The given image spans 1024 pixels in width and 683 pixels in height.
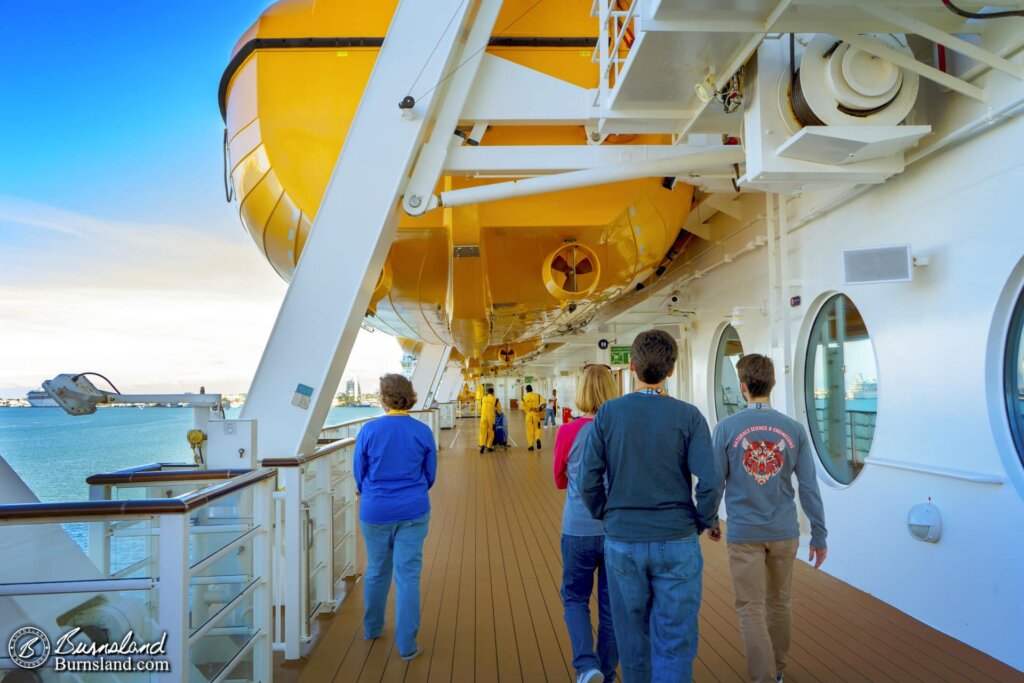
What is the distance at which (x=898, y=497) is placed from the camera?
348 cm

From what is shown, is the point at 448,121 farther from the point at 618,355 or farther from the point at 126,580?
the point at 618,355

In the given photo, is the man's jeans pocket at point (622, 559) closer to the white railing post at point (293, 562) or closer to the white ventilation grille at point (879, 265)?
the white railing post at point (293, 562)

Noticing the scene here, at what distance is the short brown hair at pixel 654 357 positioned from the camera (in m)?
2.04

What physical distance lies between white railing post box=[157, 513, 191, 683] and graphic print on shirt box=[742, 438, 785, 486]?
180cm

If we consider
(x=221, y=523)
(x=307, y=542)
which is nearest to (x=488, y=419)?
(x=307, y=542)

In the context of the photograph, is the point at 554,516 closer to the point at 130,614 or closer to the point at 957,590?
the point at 957,590

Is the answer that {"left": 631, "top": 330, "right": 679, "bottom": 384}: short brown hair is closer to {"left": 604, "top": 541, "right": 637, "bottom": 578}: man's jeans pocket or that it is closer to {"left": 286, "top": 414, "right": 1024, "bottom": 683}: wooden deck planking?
{"left": 604, "top": 541, "right": 637, "bottom": 578}: man's jeans pocket

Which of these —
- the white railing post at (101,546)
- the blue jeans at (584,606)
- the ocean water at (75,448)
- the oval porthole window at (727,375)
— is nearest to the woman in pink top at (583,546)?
the blue jeans at (584,606)

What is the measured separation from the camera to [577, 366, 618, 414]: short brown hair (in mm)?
2387

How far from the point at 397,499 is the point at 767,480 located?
4.81 feet

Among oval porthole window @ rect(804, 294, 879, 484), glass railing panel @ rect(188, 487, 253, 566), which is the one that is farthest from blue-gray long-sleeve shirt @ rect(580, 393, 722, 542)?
oval porthole window @ rect(804, 294, 879, 484)

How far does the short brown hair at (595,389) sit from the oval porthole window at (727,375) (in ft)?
15.0

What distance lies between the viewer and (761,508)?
2.39 metres

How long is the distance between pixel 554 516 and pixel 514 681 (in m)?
3.51
